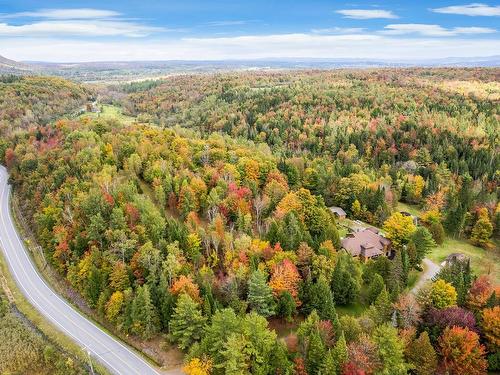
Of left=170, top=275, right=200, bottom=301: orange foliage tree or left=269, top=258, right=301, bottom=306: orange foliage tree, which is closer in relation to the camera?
left=170, top=275, right=200, bottom=301: orange foliage tree

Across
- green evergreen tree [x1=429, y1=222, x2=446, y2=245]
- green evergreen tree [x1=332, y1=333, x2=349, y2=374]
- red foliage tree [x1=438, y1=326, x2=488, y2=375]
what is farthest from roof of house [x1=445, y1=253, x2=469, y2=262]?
green evergreen tree [x1=332, y1=333, x2=349, y2=374]

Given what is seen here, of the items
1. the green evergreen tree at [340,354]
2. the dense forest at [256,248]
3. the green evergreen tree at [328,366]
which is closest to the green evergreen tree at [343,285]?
the dense forest at [256,248]

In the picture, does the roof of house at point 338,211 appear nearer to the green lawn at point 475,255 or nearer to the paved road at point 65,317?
the green lawn at point 475,255

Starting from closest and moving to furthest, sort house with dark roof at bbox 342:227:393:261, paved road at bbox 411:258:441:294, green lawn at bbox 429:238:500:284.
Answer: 1. paved road at bbox 411:258:441:294
2. house with dark roof at bbox 342:227:393:261
3. green lawn at bbox 429:238:500:284

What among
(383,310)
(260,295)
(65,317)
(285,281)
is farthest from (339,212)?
(65,317)

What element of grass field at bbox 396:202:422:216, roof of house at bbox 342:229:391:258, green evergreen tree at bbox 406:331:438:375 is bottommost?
grass field at bbox 396:202:422:216

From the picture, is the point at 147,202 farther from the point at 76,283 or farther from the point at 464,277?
the point at 464,277

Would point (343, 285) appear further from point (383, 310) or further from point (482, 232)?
point (482, 232)

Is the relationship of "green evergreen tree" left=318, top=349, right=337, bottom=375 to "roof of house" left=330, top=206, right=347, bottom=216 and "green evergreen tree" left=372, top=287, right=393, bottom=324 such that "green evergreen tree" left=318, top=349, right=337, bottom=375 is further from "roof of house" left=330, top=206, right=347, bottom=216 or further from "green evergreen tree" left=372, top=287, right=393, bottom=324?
"roof of house" left=330, top=206, right=347, bottom=216
